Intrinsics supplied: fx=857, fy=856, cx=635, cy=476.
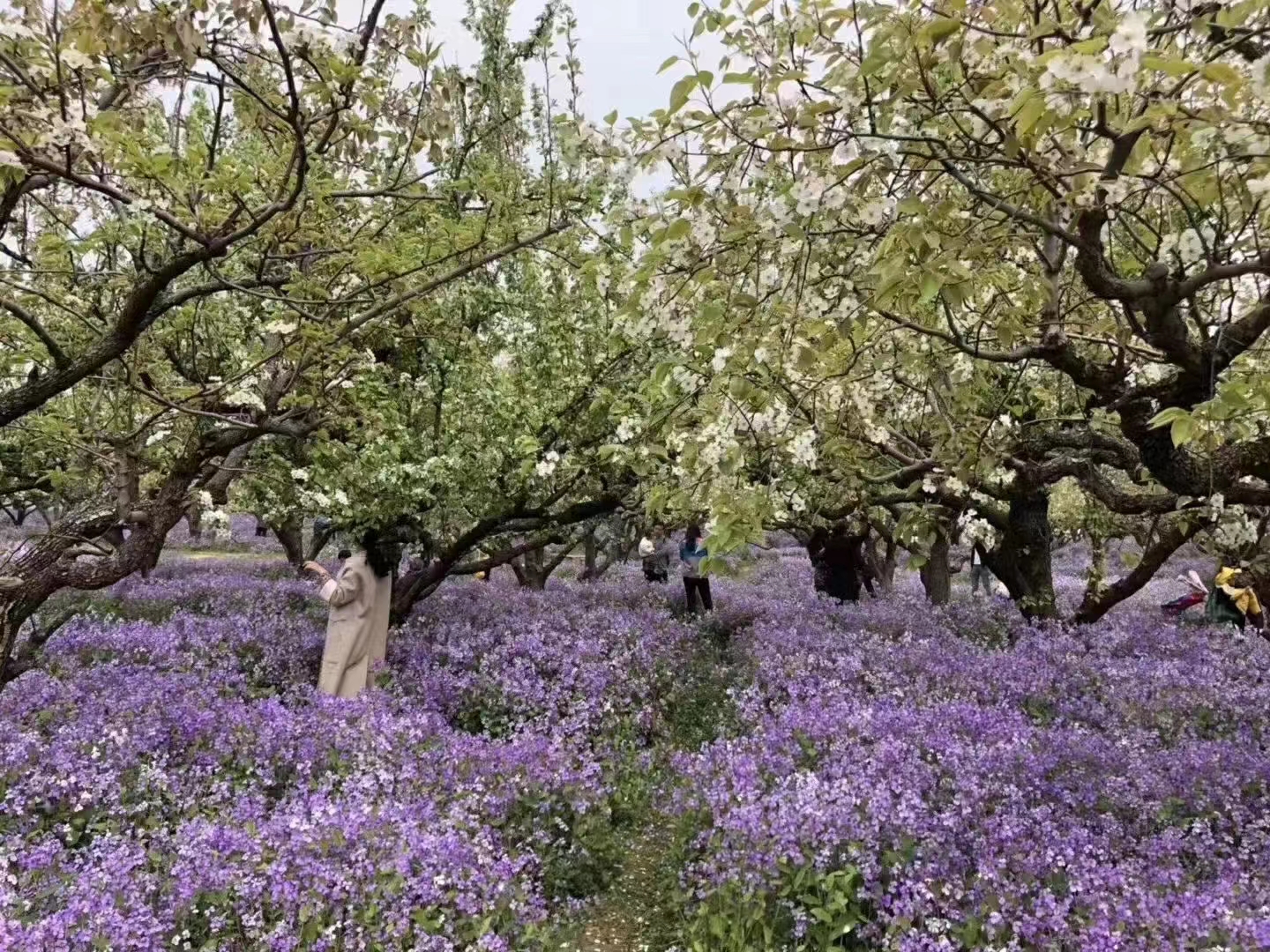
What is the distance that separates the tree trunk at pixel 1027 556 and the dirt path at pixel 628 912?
786cm

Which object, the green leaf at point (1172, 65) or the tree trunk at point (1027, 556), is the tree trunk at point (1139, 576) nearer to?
the tree trunk at point (1027, 556)

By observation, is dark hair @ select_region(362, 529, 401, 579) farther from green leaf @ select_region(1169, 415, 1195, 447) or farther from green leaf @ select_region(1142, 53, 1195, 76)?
green leaf @ select_region(1142, 53, 1195, 76)

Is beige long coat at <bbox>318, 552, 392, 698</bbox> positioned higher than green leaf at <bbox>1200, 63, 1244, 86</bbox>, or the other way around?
green leaf at <bbox>1200, 63, 1244, 86</bbox>

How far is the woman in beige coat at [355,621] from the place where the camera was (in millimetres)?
9727

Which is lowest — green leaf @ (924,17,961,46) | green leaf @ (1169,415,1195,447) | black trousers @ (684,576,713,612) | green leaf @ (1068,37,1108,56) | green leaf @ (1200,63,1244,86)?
black trousers @ (684,576,713,612)

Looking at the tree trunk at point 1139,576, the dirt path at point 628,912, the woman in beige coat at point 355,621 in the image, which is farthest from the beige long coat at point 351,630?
the tree trunk at point 1139,576

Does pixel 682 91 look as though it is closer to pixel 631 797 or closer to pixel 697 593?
pixel 631 797

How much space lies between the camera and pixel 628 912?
6512 millimetres

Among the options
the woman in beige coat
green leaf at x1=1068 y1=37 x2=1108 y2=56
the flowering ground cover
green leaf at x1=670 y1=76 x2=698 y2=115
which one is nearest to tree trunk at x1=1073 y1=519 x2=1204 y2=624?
the flowering ground cover

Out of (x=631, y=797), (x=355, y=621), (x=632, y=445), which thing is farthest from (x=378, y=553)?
(x=631, y=797)

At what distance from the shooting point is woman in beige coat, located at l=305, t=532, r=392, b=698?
9.73 meters

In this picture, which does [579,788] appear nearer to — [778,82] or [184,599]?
[778,82]

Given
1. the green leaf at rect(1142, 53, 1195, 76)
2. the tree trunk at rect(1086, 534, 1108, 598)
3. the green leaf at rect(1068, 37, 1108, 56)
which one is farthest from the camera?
the tree trunk at rect(1086, 534, 1108, 598)

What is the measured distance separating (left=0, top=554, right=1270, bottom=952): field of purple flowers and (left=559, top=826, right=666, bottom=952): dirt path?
0.40 ft
